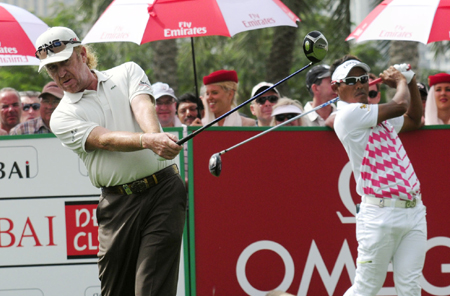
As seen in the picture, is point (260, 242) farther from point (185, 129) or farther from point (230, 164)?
point (185, 129)

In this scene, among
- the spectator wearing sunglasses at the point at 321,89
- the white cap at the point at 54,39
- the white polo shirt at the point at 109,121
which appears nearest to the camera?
the white cap at the point at 54,39

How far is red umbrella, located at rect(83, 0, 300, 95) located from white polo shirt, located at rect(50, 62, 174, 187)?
2138mm

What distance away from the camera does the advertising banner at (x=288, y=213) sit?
6316 millimetres

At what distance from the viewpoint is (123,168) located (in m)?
4.54


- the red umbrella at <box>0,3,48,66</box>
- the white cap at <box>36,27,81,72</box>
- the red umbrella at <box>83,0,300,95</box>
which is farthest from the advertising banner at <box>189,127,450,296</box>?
the red umbrella at <box>0,3,48,66</box>

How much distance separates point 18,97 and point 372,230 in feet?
16.4

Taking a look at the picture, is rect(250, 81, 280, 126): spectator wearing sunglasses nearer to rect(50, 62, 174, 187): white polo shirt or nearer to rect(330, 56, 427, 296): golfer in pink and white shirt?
rect(330, 56, 427, 296): golfer in pink and white shirt

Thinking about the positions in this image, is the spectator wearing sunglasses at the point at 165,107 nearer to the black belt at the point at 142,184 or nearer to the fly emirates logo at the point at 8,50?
the fly emirates logo at the point at 8,50

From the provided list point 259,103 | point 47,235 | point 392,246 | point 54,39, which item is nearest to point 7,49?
point 47,235

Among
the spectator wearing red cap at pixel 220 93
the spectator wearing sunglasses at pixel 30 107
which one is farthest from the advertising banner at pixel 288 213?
the spectator wearing sunglasses at pixel 30 107

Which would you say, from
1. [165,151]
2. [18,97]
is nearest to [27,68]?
[18,97]

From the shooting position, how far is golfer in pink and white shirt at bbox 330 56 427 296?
5316mm

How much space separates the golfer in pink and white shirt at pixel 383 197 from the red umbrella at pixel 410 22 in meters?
1.37

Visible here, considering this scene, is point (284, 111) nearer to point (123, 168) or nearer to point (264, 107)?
point (264, 107)
